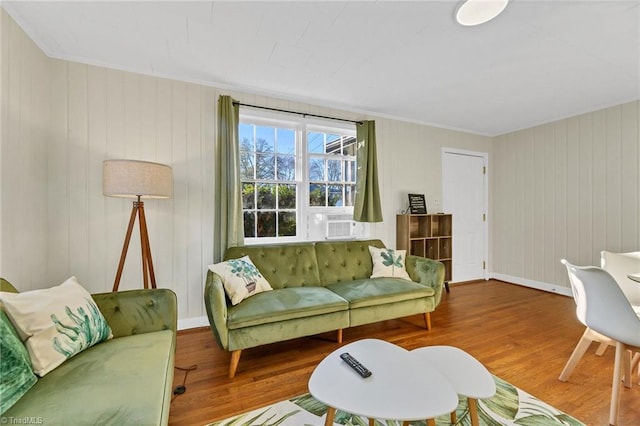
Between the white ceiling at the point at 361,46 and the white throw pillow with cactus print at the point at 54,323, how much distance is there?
1.76 m

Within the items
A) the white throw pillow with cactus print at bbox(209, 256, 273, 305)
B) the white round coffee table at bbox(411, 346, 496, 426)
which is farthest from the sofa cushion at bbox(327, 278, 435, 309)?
the white round coffee table at bbox(411, 346, 496, 426)

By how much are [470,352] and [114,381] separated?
2443 millimetres

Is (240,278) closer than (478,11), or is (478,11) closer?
(478,11)

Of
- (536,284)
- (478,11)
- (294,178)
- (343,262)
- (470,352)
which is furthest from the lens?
(536,284)

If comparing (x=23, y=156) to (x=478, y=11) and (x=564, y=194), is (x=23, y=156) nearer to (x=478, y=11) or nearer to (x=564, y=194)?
(x=478, y=11)

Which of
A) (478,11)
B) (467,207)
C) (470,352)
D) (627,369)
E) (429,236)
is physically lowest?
(470,352)

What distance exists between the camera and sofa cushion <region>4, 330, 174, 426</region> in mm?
976

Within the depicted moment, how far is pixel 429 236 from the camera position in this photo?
398 centimetres

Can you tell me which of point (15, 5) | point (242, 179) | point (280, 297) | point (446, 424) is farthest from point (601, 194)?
point (15, 5)

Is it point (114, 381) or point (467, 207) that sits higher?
point (467, 207)

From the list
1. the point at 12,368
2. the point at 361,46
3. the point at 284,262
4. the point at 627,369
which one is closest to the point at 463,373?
the point at 627,369

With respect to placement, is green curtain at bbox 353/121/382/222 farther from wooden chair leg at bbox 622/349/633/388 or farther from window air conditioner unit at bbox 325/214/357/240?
wooden chair leg at bbox 622/349/633/388

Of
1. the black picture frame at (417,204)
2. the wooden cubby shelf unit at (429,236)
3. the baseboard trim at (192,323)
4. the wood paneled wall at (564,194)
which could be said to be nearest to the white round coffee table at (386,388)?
the baseboard trim at (192,323)

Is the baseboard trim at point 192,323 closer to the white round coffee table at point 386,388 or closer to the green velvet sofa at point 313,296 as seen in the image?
the green velvet sofa at point 313,296
